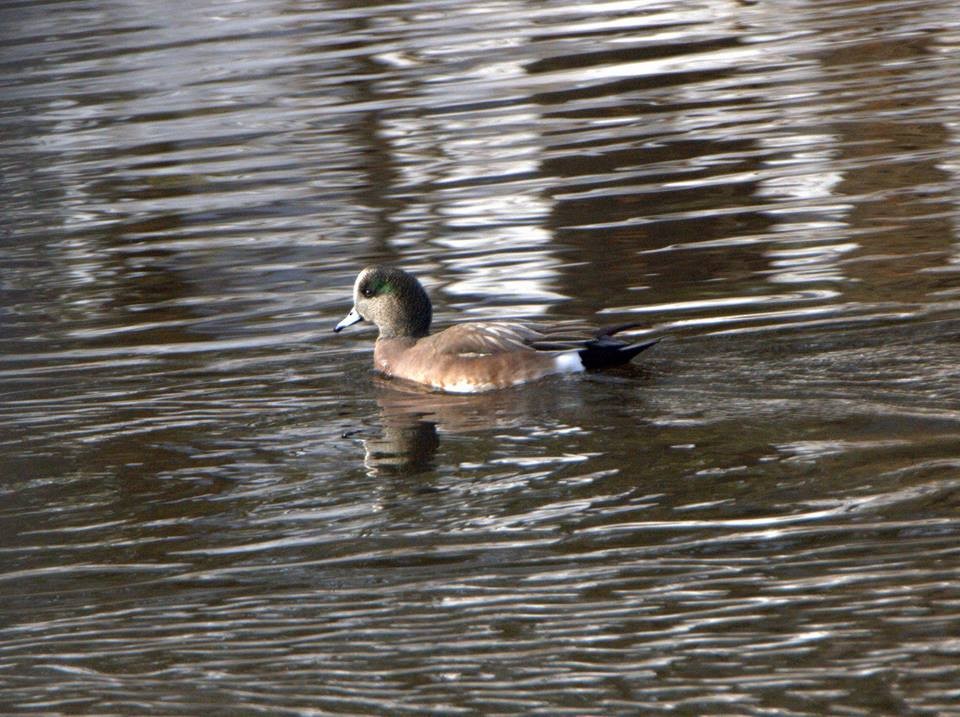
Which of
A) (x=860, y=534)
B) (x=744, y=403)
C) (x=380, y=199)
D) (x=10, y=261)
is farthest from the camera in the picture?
(x=380, y=199)

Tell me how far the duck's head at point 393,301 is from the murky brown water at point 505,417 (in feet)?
1.24

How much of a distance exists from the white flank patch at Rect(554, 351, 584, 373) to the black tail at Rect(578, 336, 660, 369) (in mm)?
19

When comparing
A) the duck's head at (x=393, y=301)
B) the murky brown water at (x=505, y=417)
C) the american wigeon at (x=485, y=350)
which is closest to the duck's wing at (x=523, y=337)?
the american wigeon at (x=485, y=350)

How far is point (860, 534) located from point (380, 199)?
7579 millimetres

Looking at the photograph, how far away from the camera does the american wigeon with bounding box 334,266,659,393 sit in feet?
24.9

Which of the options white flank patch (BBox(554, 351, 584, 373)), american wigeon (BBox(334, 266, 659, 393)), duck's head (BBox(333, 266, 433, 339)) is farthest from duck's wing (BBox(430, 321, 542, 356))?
duck's head (BBox(333, 266, 433, 339))

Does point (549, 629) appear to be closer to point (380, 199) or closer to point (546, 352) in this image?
point (546, 352)

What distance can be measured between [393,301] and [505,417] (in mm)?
1368

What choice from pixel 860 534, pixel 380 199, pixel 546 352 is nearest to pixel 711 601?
pixel 860 534

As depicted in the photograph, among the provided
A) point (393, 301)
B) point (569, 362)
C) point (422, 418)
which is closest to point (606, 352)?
point (569, 362)

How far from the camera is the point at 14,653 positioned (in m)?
4.96

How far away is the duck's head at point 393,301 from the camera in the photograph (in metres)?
8.36

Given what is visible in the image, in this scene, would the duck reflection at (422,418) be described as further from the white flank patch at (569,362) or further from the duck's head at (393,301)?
the duck's head at (393,301)

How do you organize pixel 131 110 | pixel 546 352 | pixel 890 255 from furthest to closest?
pixel 131 110, pixel 890 255, pixel 546 352
